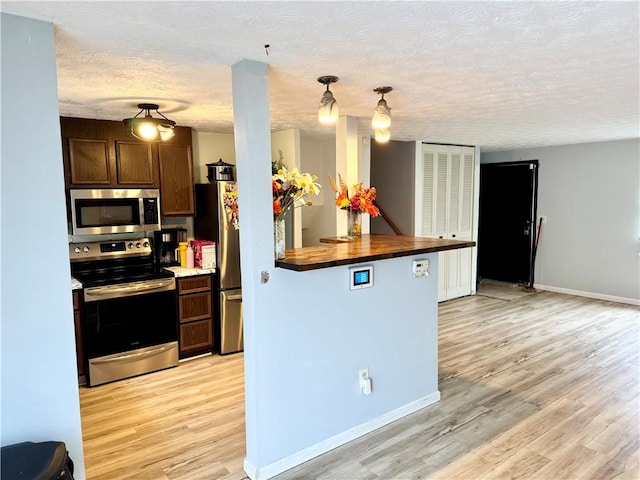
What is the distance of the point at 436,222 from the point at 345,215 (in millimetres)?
2888

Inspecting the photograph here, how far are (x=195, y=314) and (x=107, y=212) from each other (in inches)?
46.7

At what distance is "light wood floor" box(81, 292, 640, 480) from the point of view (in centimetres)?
246

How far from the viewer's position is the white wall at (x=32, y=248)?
1.60 meters

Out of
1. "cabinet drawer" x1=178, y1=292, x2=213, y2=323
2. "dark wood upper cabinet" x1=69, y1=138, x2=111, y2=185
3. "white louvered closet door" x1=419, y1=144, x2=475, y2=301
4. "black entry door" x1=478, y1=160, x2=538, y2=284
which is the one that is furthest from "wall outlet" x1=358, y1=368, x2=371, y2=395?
"black entry door" x1=478, y1=160, x2=538, y2=284

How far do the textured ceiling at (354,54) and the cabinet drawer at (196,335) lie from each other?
189 cm

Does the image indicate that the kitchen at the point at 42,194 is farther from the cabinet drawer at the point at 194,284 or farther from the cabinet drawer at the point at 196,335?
the cabinet drawer at the point at 196,335

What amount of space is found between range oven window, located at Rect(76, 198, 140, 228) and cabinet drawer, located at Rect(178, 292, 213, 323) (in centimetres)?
83

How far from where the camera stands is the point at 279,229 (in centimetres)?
237

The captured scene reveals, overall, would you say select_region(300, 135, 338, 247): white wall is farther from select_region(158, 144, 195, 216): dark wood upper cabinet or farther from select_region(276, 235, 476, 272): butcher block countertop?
select_region(276, 235, 476, 272): butcher block countertop

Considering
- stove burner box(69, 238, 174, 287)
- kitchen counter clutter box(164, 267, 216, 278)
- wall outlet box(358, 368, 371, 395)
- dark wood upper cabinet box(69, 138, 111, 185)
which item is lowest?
wall outlet box(358, 368, 371, 395)

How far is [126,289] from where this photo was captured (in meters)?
3.57

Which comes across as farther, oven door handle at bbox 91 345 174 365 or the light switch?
oven door handle at bbox 91 345 174 365

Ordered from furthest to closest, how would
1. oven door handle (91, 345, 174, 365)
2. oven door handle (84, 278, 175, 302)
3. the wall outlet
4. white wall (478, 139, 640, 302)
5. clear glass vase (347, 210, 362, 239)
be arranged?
1. white wall (478, 139, 640, 302)
2. oven door handle (91, 345, 174, 365)
3. oven door handle (84, 278, 175, 302)
4. clear glass vase (347, 210, 362, 239)
5. the wall outlet

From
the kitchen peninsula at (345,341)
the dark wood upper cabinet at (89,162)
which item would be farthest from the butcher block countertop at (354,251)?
the dark wood upper cabinet at (89,162)
